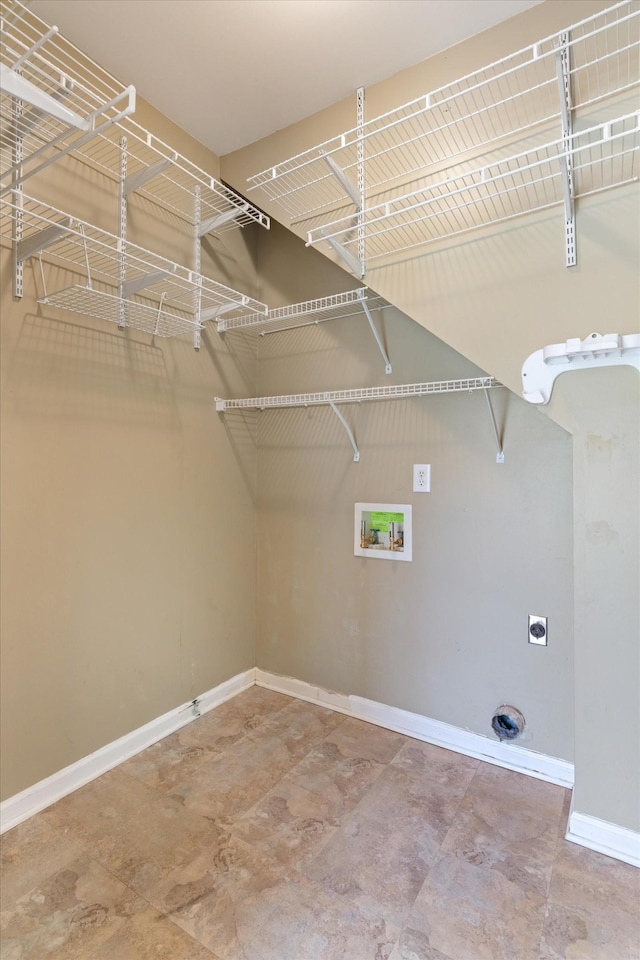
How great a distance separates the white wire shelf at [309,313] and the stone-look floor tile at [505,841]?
2.10m

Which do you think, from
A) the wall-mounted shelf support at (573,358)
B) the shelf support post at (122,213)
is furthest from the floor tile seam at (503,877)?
the shelf support post at (122,213)

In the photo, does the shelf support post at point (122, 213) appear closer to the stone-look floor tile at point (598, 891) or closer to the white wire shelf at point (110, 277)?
the white wire shelf at point (110, 277)

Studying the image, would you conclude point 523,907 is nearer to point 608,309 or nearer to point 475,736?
point 475,736

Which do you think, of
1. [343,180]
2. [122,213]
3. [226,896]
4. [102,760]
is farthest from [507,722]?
[122,213]

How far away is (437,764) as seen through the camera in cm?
202

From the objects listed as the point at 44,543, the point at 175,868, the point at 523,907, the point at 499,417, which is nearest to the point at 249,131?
the point at 499,417

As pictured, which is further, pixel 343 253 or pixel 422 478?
pixel 422 478

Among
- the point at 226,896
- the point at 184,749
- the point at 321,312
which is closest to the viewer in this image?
the point at 226,896

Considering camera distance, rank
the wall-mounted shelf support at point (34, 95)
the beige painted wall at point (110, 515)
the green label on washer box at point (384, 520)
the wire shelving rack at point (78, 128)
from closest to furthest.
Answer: the wall-mounted shelf support at point (34, 95)
the wire shelving rack at point (78, 128)
the beige painted wall at point (110, 515)
the green label on washer box at point (384, 520)

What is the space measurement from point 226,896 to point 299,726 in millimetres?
943

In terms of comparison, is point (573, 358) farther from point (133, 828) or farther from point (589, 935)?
point (133, 828)

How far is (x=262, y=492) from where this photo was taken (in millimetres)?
2814

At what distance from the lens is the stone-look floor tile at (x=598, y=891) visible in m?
1.31

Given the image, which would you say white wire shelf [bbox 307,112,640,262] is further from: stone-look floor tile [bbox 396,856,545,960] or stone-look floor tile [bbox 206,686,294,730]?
stone-look floor tile [bbox 206,686,294,730]
